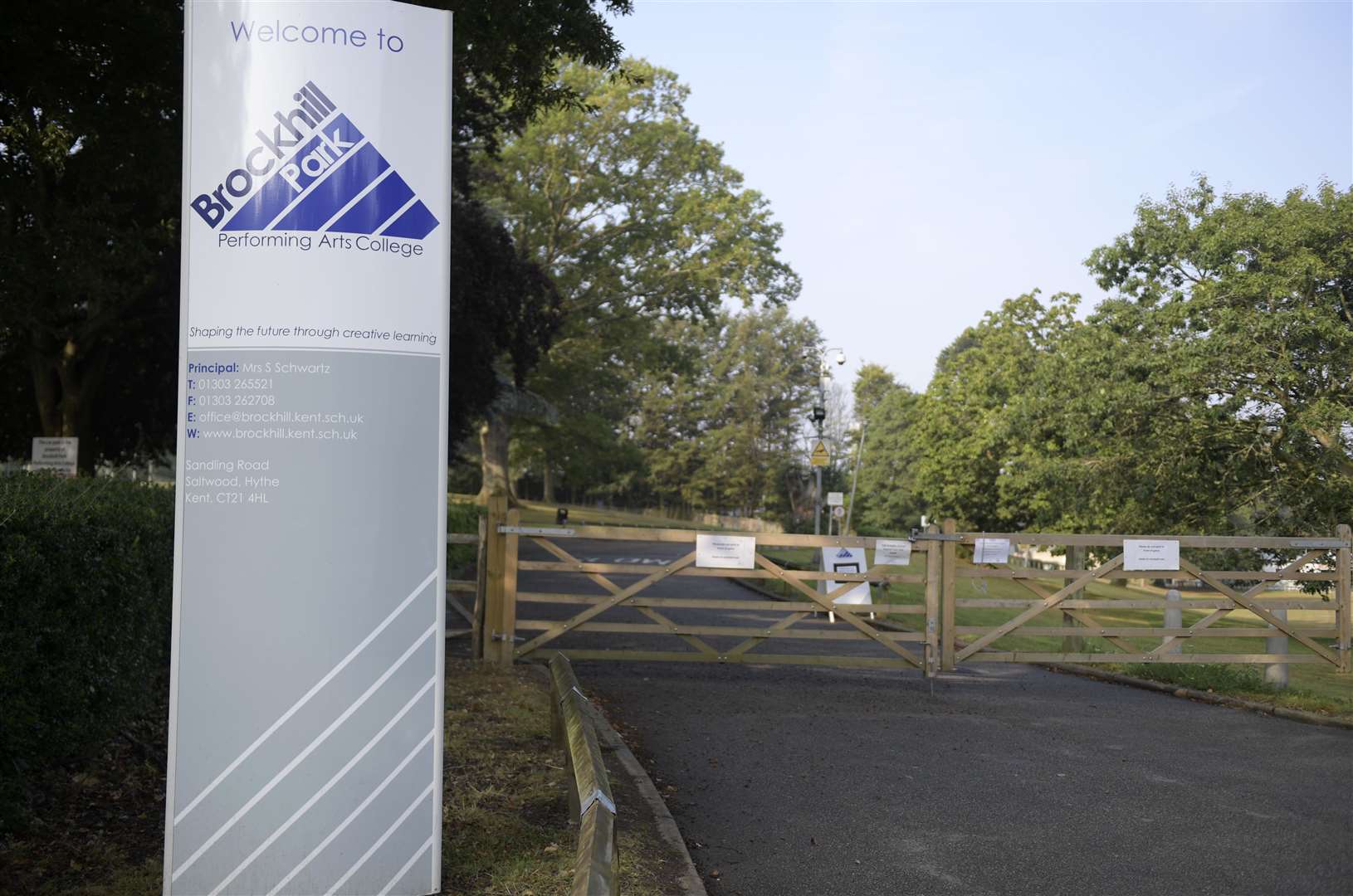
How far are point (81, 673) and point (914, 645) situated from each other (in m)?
12.9

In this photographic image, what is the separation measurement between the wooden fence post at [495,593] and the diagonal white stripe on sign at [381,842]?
7.08 metres

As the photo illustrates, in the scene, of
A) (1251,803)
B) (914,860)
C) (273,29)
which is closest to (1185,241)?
(1251,803)

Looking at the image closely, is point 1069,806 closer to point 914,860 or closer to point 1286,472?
point 914,860

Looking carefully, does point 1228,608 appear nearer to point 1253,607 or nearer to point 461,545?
point 1253,607

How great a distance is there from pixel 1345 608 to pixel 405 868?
12.0 meters

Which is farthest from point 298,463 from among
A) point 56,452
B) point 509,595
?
point 56,452

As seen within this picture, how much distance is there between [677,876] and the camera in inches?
220

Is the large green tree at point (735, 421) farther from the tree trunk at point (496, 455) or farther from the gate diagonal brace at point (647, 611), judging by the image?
the gate diagonal brace at point (647, 611)

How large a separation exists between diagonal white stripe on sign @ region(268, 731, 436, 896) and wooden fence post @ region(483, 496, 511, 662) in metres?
7.08

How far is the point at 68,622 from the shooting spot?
5582mm

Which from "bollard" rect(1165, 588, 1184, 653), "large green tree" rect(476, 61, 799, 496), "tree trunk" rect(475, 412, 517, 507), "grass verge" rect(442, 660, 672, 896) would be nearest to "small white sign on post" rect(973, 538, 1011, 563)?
"bollard" rect(1165, 588, 1184, 653)

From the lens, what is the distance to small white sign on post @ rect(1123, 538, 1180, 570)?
12.5 m

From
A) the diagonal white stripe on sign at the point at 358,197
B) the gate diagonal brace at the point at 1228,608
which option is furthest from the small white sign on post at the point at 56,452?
the gate diagonal brace at the point at 1228,608

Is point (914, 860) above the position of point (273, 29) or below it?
below
